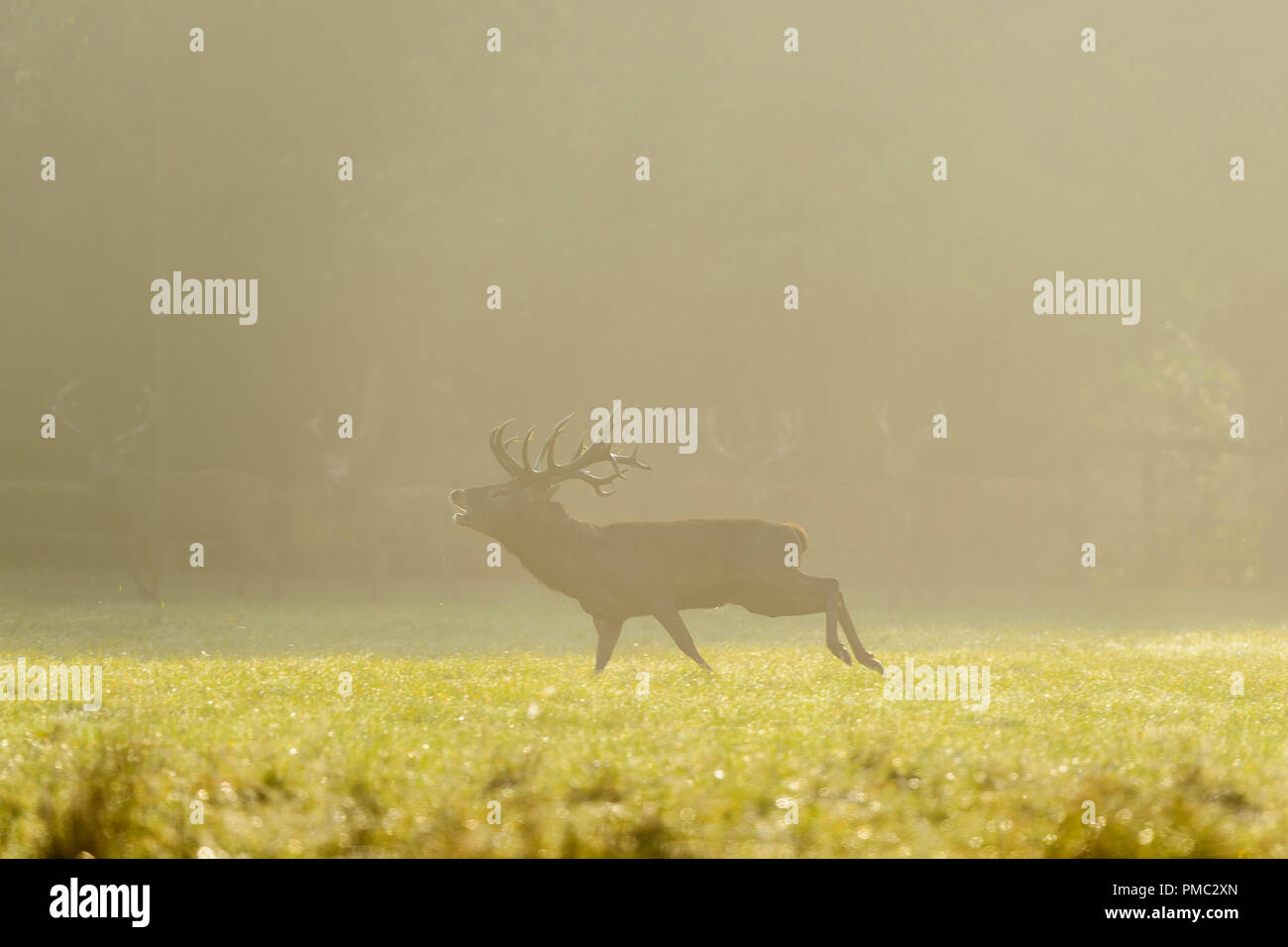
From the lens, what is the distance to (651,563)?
1488 centimetres

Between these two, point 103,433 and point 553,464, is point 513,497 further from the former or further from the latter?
point 103,433

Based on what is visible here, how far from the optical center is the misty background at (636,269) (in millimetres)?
34125

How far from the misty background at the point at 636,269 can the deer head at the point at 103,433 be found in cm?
35

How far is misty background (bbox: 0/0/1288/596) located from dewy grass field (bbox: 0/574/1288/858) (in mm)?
19455

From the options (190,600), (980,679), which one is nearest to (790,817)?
(980,679)

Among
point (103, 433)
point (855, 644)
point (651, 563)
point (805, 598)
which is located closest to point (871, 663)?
point (855, 644)

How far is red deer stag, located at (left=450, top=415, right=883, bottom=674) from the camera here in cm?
1478

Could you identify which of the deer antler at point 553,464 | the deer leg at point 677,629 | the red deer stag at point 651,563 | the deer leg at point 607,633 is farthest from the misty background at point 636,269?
the deer leg at point 677,629

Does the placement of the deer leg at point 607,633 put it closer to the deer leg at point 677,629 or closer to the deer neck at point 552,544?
the deer neck at point 552,544

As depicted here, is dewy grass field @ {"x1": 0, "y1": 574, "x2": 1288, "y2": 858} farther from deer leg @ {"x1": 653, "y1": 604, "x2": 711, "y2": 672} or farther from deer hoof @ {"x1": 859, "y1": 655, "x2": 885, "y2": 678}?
deer leg @ {"x1": 653, "y1": 604, "x2": 711, "y2": 672}

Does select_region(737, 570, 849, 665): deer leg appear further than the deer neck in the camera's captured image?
No

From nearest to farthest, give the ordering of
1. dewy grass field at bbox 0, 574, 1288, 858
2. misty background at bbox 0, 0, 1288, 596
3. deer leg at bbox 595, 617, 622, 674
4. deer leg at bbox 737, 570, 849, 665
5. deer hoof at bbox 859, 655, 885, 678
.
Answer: dewy grass field at bbox 0, 574, 1288, 858 → deer hoof at bbox 859, 655, 885, 678 → deer leg at bbox 737, 570, 849, 665 → deer leg at bbox 595, 617, 622, 674 → misty background at bbox 0, 0, 1288, 596

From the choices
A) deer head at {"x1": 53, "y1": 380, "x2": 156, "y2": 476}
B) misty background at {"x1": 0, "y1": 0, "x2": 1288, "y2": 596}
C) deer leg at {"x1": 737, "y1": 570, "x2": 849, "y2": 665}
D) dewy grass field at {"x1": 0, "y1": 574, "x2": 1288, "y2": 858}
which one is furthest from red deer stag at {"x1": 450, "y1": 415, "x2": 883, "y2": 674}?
deer head at {"x1": 53, "y1": 380, "x2": 156, "y2": 476}

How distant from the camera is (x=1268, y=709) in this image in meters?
12.5
